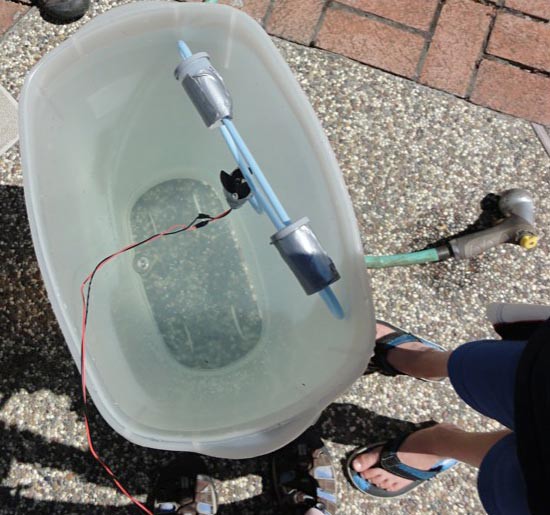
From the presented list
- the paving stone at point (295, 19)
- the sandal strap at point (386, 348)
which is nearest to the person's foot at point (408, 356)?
Result: the sandal strap at point (386, 348)

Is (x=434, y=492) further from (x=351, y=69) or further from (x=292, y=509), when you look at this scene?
(x=351, y=69)

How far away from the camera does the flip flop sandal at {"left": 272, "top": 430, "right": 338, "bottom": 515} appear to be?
48.3 inches

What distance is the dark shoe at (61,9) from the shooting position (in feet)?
4.52

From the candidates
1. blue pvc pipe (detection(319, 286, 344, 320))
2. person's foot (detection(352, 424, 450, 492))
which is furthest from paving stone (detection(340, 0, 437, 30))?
person's foot (detection(352, 424, 450, 492))

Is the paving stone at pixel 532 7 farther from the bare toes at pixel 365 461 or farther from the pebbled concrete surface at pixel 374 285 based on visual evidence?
the bare toes at pixel 365 461

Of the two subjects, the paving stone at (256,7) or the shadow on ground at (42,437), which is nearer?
the shadow on ground at (42,437)

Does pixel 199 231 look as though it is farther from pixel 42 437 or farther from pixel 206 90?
pixel 42 437

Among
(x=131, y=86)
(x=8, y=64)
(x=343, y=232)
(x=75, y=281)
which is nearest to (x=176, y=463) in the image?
(x=75, y=281)

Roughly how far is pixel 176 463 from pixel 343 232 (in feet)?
2.26

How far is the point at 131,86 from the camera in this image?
1104 millimetres

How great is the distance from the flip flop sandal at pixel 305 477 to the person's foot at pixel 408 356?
0.25m

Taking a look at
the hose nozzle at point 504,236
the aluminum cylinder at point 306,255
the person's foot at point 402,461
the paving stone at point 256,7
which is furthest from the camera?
the paving stone at point 256,7

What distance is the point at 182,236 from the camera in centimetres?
133

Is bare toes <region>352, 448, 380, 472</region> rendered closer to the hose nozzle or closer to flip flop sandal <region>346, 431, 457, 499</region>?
flip flop sandal <region>346, 431, 457, 499</region>
